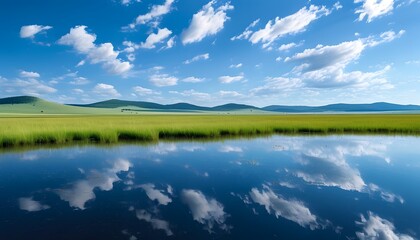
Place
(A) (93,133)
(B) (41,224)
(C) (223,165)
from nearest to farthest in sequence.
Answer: (B) (41,224) < (C) (223,165) < (A) (93,133)

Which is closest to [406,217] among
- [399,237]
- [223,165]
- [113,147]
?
[399,237]

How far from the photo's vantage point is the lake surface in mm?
5895

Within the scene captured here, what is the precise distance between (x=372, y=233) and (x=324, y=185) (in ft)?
12.2

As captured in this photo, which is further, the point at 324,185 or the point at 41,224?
the point at 324,185

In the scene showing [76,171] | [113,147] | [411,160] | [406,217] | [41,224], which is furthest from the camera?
[113,147]

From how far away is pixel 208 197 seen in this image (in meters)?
8.19

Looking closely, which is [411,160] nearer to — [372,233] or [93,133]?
[372,233]

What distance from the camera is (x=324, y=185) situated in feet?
31.0

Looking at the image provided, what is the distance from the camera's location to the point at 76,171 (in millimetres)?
11656

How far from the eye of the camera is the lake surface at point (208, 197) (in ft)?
19.3

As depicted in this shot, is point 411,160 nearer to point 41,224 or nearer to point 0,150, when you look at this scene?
point 41,224

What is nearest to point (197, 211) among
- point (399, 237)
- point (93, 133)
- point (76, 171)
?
point (399, 237)

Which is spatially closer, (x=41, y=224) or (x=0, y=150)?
(x=41, y=224)

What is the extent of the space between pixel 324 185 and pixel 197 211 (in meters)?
5.28
